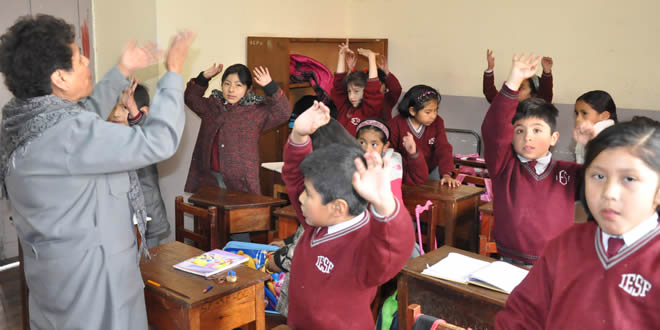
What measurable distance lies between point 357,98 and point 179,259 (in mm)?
2627

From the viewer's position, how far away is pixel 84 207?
1657 millimetres

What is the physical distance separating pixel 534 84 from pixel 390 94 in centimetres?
120

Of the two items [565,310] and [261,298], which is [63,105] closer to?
[261,298]

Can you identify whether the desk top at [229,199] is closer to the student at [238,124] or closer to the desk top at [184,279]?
the student at [238,124]

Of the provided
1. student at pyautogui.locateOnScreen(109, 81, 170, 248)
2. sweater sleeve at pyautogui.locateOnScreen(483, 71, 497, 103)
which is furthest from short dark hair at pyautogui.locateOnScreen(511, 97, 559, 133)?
sweater sleeve at pyautogui.locateOnScreen(483, 71, 497, 103)

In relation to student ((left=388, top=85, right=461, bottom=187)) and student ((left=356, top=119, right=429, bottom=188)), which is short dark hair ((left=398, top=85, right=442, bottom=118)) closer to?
student ((left=388, top=85, right=461, bottom=187))

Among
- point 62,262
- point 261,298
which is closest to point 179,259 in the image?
point 261,298

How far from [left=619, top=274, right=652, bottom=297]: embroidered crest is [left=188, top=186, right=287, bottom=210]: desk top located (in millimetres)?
2266

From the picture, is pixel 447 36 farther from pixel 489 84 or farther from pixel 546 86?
pixel 546 86

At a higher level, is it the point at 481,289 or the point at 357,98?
the point at 357,98

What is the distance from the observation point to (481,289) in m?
1.83

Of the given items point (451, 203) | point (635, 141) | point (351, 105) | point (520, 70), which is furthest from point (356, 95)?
point (635, 141)

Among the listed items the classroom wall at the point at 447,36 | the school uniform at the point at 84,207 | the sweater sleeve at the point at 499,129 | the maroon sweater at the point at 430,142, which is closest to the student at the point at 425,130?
the maroon sweater at the point at 430,142

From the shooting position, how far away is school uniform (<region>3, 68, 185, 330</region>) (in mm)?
1574
